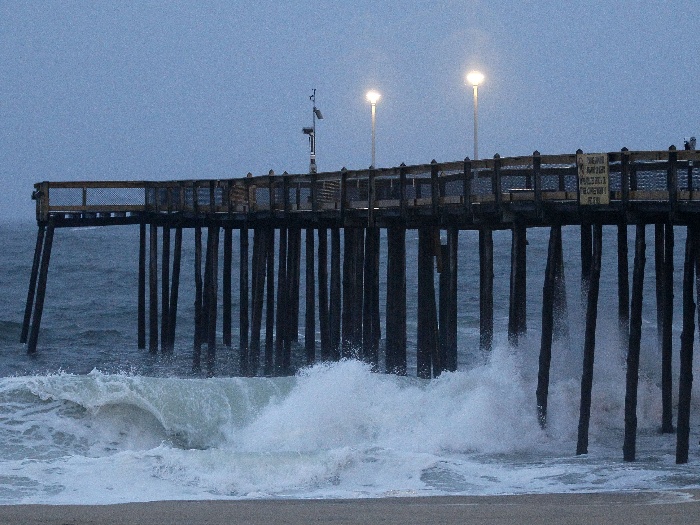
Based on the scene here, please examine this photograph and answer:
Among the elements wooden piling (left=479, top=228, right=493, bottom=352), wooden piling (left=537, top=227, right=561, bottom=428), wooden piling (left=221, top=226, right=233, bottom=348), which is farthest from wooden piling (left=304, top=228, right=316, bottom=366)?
wooden piling (left=537, top=227, right=561, bottom=428)

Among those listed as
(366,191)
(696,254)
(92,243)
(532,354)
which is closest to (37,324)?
(366,191)

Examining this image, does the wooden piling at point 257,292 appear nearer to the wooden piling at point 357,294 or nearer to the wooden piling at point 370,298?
the wooden piling at point 357,294

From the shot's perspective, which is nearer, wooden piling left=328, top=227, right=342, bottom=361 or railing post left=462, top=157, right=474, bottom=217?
railing post left=462, top=157, right=474, bottom=217

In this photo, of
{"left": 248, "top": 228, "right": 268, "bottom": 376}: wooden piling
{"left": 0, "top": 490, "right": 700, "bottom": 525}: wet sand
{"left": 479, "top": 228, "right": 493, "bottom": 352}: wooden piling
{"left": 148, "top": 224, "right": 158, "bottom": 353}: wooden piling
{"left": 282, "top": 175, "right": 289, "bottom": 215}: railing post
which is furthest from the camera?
{"left": 148, "top": 224, "right": 158, "bottom": 353}: wooden piling

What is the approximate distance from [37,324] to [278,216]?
357 inches

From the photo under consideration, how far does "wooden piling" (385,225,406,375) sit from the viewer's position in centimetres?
2080

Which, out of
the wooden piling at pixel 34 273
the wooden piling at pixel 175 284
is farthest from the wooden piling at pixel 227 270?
the wooden piling at pixel 34 273

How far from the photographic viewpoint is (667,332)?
1617 centimetres

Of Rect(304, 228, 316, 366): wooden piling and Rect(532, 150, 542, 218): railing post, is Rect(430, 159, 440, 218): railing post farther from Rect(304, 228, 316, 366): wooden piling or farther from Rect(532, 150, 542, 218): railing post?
Rect(304, 228, 316, 366): wooden piling

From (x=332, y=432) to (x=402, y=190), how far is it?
466 cm

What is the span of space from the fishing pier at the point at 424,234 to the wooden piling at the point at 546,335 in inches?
0.8

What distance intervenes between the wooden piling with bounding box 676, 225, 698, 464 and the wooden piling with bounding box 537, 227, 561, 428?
2.01 metres

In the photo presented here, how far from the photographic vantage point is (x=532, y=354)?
64.5ft

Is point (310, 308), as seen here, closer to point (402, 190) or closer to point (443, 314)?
point (443, 314)
